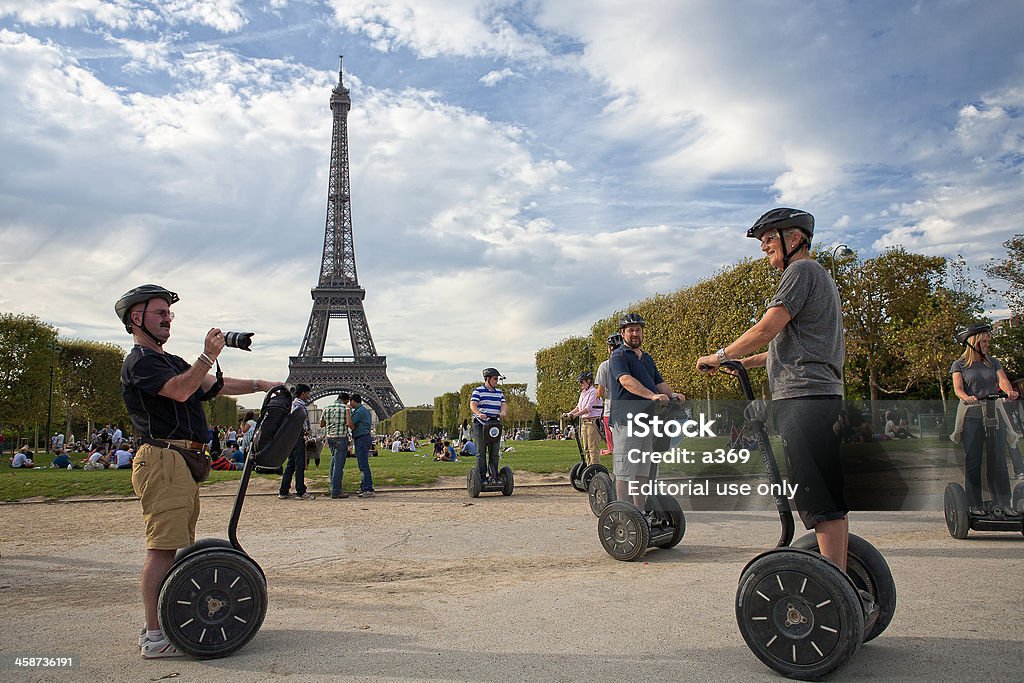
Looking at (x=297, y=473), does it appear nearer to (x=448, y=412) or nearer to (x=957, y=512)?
(x=957, y=512)

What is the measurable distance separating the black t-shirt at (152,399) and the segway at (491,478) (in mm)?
7619

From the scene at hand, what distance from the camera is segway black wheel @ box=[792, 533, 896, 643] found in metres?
3.98

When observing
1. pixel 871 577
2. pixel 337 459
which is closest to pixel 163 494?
pixel 871 577

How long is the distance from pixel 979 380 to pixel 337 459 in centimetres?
960

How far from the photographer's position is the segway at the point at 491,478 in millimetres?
11742

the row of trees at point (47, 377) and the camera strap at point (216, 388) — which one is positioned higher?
the row of trees at point (47, 377)

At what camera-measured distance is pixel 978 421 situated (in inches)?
289

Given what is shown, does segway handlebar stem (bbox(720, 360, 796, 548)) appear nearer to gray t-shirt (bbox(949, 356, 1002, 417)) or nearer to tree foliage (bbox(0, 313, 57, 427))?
gray t-shirt (bbox(949, 356, 1002, 417))

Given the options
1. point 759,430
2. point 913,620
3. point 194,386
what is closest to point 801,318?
point 759,430

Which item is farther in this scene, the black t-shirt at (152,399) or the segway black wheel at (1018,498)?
the segway black wheel at (1018,498)

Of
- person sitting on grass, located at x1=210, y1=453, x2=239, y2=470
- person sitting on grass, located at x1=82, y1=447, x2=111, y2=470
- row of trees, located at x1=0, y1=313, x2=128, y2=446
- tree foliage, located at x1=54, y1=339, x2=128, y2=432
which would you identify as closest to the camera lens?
person sitting on grass, located at x1=210, y1=453, x2=239, y2=470

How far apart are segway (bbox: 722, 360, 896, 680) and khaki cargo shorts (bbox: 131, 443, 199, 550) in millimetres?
3017

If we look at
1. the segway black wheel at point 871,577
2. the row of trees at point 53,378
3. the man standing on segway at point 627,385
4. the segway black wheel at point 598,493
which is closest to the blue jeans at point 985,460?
the man standing on segway at point 627,385

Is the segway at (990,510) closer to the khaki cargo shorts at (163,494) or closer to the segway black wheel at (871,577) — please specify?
the segway black wheel at (871,577)
